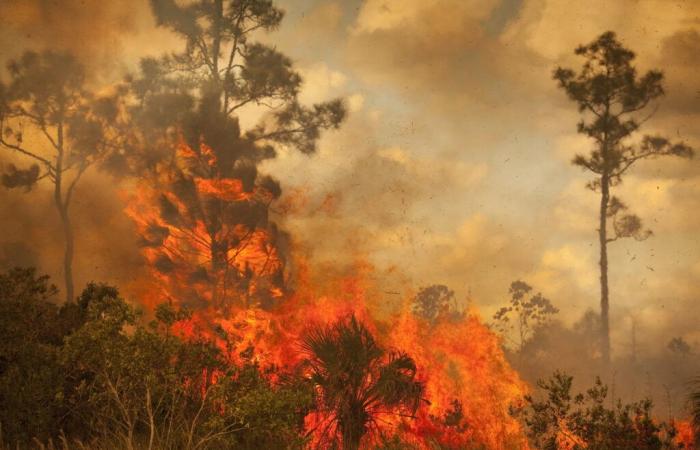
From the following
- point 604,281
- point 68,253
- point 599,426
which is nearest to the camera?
point 599,426

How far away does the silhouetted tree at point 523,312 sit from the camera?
4594 cm

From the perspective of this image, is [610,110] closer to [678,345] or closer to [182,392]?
[678,345]

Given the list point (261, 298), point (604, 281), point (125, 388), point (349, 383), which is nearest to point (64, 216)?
point (261, 298)

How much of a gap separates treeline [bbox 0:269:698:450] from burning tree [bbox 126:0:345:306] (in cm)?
1275

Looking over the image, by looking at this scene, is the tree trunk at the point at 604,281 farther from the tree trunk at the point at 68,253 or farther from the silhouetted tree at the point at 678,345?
the tree trunk at the point at 68,253

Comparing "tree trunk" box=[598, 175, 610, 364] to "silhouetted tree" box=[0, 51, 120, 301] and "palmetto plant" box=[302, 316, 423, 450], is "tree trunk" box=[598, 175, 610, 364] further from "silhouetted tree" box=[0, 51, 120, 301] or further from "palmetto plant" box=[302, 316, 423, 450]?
"silhouetted tree" box=[0, 51, 120, 301]

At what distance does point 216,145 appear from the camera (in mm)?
30766

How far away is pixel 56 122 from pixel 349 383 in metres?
27.0

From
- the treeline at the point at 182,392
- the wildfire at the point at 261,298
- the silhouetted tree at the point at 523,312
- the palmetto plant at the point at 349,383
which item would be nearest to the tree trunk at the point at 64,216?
the wildfire at the point at 261,298

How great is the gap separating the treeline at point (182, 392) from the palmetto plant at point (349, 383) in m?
0.02

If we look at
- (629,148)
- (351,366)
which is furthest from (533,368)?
(351,366)

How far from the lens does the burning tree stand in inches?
1139

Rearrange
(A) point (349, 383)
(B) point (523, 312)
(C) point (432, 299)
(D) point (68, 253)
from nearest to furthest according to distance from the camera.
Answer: (A) point (349, 383) < (D) point (68, 253) < (B) point (523, 312) < (C) point (432, 299)

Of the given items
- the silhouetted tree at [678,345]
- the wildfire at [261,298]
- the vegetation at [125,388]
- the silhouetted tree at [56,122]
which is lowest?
the vegetation at [125,388]
